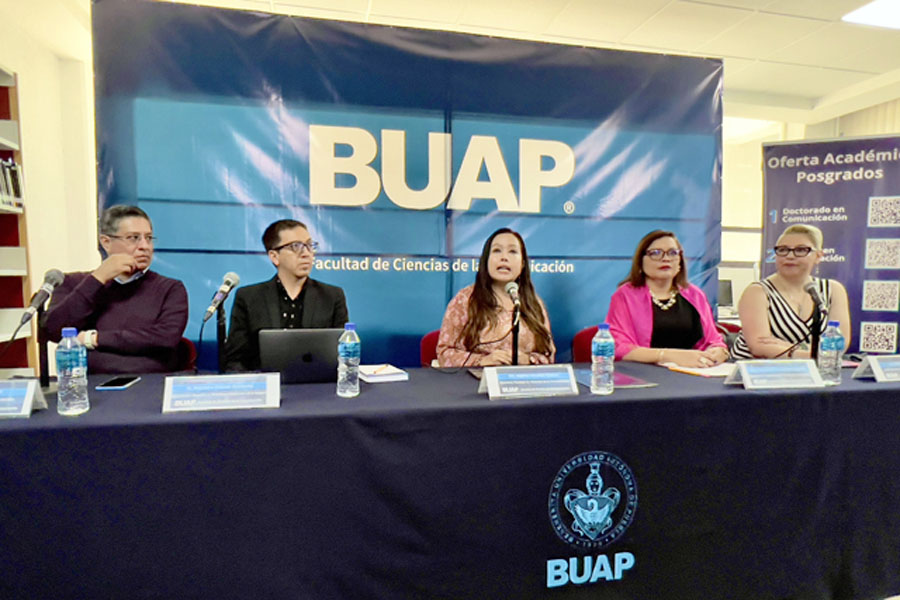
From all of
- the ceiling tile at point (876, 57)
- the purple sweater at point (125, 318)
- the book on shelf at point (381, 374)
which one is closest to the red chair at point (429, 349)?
the book on shelf at point (381, 374)

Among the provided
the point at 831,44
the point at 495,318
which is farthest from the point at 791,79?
the point at 495,318

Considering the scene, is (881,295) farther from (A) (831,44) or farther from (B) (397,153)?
(B) (397,153)

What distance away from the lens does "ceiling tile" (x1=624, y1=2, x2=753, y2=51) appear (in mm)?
3332

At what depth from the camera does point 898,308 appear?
304 cm

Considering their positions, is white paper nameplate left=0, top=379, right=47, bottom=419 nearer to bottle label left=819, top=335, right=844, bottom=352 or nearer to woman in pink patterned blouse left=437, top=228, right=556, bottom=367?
woman in pink patterned blouse left=437, top=228, right=556, bottom=367

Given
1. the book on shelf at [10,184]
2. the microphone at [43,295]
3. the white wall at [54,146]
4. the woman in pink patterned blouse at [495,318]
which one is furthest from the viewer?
the white wall at [54,146]

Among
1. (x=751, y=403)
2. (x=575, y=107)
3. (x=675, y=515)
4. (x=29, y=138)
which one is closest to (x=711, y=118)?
(x=575, y=107)

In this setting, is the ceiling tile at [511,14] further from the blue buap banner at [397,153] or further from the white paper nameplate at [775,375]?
the white paper nameplate at [775,375]

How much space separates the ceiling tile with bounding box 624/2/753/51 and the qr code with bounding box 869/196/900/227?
4.85 feet

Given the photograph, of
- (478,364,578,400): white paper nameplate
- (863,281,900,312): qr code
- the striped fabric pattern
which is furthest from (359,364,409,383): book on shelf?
(863,281,900,312): qr code

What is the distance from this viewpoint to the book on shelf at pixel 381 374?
1509 mm

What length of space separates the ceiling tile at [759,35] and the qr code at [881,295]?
1864mm

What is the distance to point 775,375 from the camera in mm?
1419

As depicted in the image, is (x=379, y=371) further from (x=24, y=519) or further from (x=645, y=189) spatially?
(x=645, y=189)
